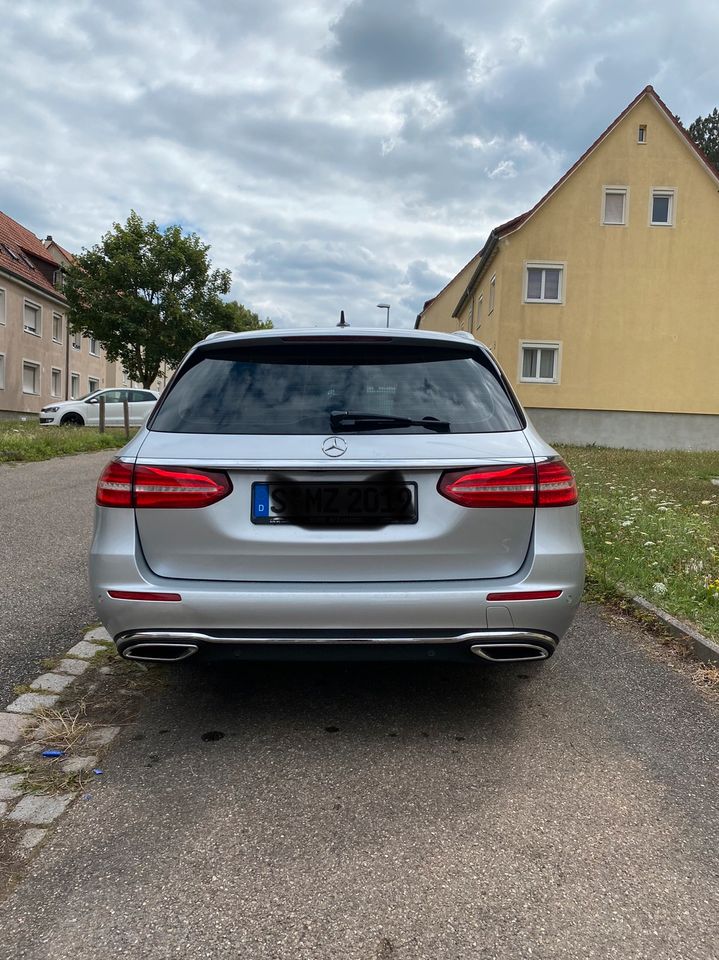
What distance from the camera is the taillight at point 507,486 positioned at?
9.24 ft

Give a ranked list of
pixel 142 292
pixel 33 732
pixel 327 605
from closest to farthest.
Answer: pixel 327 605 → pixel 33 732 → pixel 142 292

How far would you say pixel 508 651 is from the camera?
2.92 metres

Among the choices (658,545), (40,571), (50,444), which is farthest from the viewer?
(50,444)

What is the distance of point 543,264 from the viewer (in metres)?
26.7

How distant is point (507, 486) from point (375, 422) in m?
0.55

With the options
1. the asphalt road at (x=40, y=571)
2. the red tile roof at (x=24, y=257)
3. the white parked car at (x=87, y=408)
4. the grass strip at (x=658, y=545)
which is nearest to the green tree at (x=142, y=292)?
the red tile roof at (x=24, y=257)

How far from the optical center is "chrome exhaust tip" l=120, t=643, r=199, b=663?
287cm

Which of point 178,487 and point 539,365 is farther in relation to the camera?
point 539,365

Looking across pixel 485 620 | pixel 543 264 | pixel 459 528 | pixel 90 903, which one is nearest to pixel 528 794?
pixel 485 620

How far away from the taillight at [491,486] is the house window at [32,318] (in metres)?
41.0

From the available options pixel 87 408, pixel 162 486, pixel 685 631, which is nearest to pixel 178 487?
pixel 162 486

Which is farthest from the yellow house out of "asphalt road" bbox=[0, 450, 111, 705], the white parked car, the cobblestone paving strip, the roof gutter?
A: the cobblestone paving strip

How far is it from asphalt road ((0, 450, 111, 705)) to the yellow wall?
18.8 metres

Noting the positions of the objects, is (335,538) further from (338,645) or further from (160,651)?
(160,651)
